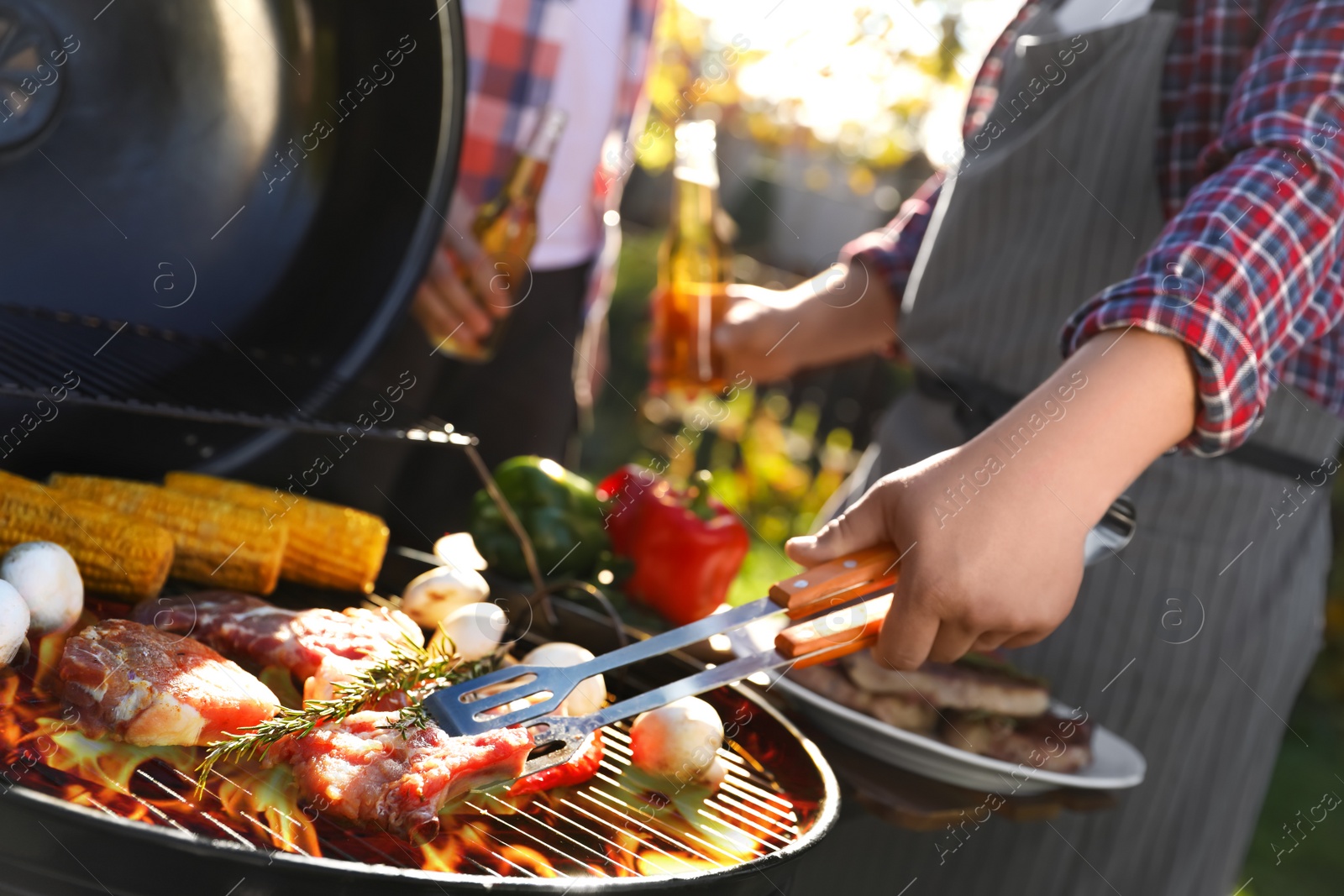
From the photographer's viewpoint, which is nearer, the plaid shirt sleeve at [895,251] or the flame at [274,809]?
the flame at [274,809]

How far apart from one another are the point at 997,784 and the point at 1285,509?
2.99 feet

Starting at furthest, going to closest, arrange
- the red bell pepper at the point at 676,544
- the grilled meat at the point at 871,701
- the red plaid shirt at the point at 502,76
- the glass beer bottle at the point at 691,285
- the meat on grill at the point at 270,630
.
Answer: the red plaid shirt at the point at 502,76
the glass beer bottle at the point at 691,285
the red bell pepper at the point at 676,544
the grilled meat at the point at 871,701
the meat on grill at the point at 270,630

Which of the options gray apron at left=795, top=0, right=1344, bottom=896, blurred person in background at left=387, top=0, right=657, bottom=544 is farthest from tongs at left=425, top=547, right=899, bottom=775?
blurred person in background at left=387, top=0, right=657, bottom=544

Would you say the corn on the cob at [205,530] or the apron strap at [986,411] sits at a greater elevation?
the corn on the cob at [205,530]

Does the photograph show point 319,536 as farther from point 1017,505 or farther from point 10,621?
point 1017,505

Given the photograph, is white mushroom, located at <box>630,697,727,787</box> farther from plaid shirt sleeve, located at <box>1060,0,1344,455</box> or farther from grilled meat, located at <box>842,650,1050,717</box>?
plaid shirt sleeve, located at <box>1060,0,1344,455</box>

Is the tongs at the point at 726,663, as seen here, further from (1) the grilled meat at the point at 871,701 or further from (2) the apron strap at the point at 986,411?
(2) the apron strap at the point at 986,411

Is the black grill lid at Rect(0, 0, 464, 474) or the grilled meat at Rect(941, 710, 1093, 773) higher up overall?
the black grill lid at Rect(0, 0, 464, 474)

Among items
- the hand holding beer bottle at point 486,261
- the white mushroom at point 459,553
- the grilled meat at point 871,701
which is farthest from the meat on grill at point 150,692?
the hand holding beer bottle at point 486,261

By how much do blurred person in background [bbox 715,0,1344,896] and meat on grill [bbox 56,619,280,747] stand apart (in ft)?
2.05

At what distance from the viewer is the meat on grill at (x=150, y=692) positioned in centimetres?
96

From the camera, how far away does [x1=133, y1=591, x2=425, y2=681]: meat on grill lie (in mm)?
1190

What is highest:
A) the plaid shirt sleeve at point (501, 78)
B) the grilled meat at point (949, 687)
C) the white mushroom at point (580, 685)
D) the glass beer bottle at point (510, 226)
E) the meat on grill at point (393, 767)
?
the plaid shirt sleeve at point (501, 78)

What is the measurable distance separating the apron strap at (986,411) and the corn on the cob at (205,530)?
111cm
